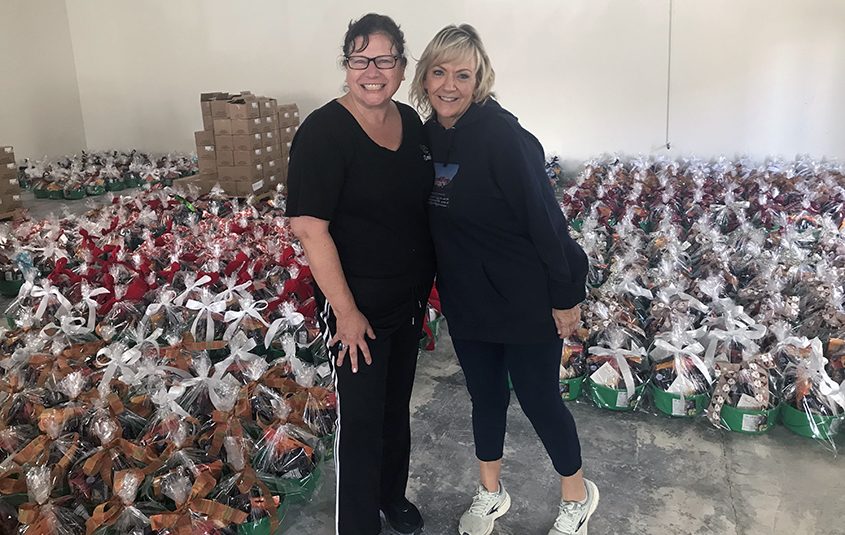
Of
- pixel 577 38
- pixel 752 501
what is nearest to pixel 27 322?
pixel 752 501

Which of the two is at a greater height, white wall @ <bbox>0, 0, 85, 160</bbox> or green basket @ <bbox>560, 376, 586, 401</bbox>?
white wall @ <bbox>0, 0, 85, 160</bbox>

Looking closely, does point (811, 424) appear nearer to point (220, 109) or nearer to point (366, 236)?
point (366, 236)

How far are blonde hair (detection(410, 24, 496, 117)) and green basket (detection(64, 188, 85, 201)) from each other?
18.5ft

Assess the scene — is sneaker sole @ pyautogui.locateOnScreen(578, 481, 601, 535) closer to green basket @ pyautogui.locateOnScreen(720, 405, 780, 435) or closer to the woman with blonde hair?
the woman with blonde hair

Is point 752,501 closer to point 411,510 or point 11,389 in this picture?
point 411,510

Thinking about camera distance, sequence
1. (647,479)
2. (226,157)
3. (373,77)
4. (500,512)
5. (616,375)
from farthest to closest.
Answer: (226,157) < (616,375) < (647,479) < (500,512) < (373,77)

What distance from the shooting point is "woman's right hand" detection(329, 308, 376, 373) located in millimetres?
1299

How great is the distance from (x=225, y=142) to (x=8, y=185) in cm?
186

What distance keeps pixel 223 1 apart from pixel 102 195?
95.6 inches

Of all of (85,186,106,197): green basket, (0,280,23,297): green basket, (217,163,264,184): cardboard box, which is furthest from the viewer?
(85,186,106,197): green basket

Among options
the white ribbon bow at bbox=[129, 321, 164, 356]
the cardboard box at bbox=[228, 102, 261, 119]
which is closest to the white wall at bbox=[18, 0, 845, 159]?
the cardboard box at bbox=[228, 102, 261, 119]

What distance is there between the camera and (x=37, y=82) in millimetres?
7223

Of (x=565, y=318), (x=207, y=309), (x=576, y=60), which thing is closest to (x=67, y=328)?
(x=207, y=309)

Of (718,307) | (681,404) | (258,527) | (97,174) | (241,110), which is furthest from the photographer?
(97,174)
